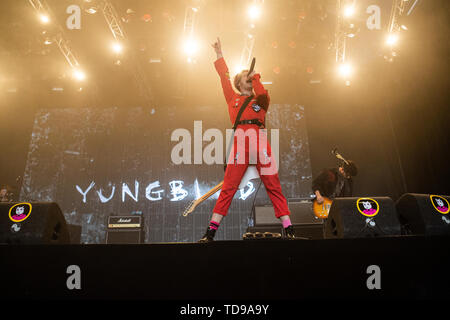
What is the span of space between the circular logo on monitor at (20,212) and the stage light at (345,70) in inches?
270

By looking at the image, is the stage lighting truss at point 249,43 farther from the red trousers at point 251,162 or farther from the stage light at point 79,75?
the red trousers at point 251,162

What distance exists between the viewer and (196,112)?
28.3ft

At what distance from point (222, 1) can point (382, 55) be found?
377cm

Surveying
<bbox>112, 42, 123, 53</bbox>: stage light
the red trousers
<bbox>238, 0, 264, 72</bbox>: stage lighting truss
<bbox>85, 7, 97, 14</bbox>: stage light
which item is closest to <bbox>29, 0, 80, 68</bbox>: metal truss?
<bbox>85, 7, 97, 14</bbox>: stage light

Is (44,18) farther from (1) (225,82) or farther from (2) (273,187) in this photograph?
(2) (273,187)

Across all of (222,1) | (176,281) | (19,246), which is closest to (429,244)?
(176,281)

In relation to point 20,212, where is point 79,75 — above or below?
above

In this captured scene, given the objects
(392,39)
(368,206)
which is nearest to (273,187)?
(368,206)

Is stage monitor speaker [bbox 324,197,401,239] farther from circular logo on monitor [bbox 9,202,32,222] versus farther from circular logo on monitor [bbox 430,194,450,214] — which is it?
circular logo on monitor [bbox 9,202,32,222]

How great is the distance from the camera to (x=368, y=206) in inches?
91.6

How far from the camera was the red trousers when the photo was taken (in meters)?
2.65

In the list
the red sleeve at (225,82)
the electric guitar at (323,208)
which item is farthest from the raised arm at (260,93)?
the electric guitar at (323,208)

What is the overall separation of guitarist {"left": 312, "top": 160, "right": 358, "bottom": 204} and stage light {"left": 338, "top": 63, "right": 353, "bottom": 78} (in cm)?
294

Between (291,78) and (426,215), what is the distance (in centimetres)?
606
